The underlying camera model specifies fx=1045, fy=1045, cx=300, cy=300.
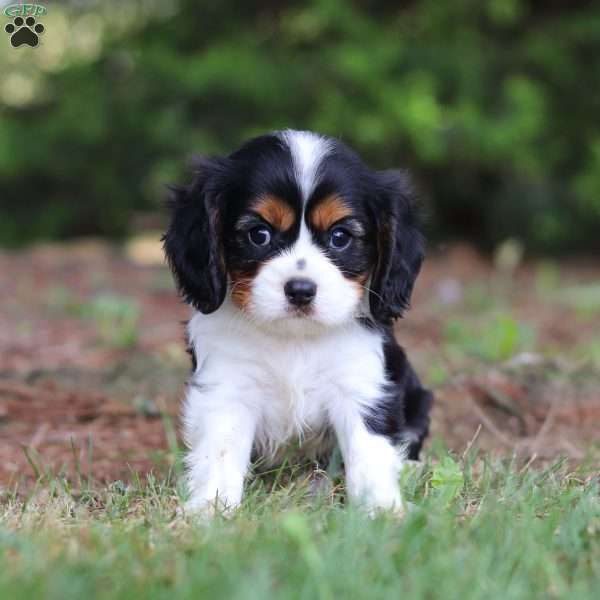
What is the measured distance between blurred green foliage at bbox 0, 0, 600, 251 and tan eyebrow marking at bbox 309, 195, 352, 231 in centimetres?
608

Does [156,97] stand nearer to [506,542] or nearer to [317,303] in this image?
[317,303]

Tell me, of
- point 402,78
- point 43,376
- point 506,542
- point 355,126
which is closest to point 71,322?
point 43,376

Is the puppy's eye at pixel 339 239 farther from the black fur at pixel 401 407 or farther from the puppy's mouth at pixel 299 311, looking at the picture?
the black fur at pixel 401 407

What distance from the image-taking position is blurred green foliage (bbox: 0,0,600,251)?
9.95m

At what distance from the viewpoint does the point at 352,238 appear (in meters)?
3.62

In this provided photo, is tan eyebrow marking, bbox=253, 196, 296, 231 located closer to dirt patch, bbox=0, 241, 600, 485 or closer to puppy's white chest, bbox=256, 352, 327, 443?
puppy's white chest, bbox=256, 352, 327, 443

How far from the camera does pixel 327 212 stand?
3.53m

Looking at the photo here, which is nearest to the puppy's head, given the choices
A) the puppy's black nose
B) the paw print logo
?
the puppy's black nose

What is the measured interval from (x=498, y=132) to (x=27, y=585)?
26.6ft

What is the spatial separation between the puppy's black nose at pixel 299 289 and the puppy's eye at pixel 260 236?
22 cm

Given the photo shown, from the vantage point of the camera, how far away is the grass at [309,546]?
7.83 feet

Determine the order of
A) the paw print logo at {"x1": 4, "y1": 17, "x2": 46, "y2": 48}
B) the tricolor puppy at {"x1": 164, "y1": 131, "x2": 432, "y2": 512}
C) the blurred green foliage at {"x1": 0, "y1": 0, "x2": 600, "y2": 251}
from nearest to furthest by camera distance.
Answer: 1. the tricolor puppy at {"x1": 164, "y1": 131, "x2": 432, "y2": 512}
2. the paw print logo at {"x1": 4, "y1": 17, "x2": 46, "y2": 48}
3. the blurred green foliage at {"x1": 0, "y1": 0, "x2": 600, "y2": 251}

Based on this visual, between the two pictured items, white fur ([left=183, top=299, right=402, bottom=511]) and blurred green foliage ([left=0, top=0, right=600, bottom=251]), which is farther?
blurred green foliage ([left=0, top=0, right=600, bottom=251])

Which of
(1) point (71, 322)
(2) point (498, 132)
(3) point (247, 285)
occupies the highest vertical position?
(2) point (498, 132)
